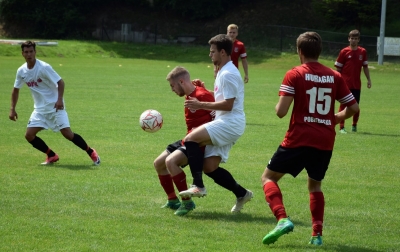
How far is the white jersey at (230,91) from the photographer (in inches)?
256

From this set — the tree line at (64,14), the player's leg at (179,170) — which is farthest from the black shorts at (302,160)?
the tree line at (64,14)

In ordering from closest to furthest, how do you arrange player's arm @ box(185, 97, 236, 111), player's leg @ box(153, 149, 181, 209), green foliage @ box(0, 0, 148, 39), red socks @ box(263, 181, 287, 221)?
red socks @ box(263, 181, 287, 221) → player's arm @ box(185, 97, 236, 111) → player's leg @ box(153, 149, 181, 209) → green foliage @ box(0, 0, 148, 39)

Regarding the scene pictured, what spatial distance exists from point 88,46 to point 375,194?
3869 centimetres

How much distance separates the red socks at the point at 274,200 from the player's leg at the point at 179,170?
48.7 inches

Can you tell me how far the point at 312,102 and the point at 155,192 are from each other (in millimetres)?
3098

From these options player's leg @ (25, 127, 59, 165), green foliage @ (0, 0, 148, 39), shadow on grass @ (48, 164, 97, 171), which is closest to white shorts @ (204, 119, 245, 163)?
shadow on grass @ (48, 164, 97, 171)

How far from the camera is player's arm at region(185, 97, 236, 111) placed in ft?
21.1

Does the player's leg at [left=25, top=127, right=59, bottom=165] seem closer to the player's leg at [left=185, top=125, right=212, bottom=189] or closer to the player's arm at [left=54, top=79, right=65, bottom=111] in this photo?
the player's arm at [left=54, top=79, right=65, bottom=111]

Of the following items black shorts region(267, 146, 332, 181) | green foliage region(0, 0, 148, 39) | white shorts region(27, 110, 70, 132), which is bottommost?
green foliage region(0, 0, 148, 39)

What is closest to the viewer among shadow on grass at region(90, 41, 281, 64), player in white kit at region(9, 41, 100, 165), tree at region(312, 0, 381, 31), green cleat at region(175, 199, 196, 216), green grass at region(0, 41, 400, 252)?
green grass at region(0, 41, 400, 252)

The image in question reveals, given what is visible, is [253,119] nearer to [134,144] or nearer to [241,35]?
[134,144]

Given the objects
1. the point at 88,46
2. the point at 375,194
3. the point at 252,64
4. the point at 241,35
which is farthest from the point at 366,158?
the point at 241,35

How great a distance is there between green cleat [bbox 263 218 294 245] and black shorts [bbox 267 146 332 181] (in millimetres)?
483

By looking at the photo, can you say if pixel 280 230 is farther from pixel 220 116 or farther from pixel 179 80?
pixel 179 80
